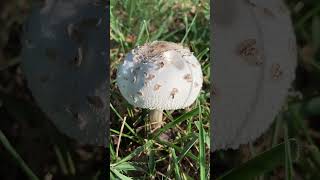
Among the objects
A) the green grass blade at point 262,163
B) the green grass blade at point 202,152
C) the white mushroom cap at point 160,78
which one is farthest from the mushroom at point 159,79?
the green grass blade at point 262,163

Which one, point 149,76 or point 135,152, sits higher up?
point 149,76

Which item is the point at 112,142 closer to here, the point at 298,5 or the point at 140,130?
the point at 140,130

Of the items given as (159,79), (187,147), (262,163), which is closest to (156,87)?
(159,79)

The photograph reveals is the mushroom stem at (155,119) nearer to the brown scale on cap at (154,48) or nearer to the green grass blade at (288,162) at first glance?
the brown scale on cap at (154,48)

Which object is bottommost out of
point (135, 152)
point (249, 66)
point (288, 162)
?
point (135, 152)

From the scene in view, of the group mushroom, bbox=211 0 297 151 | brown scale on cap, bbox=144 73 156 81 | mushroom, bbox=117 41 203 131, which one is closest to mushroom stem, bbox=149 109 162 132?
mushroom, bbox=117 41 203 131

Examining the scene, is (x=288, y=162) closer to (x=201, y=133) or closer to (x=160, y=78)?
(x=201, y=133)

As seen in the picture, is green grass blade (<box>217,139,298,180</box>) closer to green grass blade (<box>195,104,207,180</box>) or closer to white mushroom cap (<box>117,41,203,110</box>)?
green grass blade (<box>195,104,207,180</box>)
